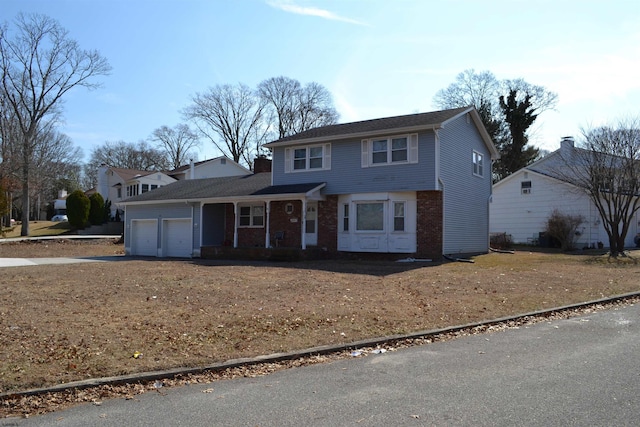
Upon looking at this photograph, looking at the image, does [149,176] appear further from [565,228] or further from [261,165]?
[565,228]

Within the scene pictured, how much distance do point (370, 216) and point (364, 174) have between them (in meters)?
1.82

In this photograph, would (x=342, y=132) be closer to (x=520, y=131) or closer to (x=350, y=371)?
(x=350, y=371)

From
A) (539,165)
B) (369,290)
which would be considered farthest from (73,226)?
(369,290)

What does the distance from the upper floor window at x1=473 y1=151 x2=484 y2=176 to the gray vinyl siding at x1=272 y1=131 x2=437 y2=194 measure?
16.7ft

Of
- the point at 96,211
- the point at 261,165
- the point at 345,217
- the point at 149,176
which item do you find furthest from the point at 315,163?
the point at 149,176

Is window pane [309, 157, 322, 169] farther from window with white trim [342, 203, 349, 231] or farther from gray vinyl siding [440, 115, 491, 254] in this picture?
gray vinyl siding [440, 115, 491, 254]

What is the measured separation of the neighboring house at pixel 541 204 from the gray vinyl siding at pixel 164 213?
18887 mm

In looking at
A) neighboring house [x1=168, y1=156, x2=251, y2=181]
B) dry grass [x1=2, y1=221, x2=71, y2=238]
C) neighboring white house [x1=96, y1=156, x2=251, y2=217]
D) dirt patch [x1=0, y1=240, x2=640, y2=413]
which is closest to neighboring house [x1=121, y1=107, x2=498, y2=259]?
dirt patch [x1=0, y1=240, x2=640, y2=413]

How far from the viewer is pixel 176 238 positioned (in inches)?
1113

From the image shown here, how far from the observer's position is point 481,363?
264 inches

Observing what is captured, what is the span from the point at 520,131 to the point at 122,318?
46075mm

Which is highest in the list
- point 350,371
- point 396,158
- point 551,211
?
point 396,158

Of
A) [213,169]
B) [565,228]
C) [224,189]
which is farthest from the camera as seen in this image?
[213,169]

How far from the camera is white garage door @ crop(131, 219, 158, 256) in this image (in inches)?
1155
